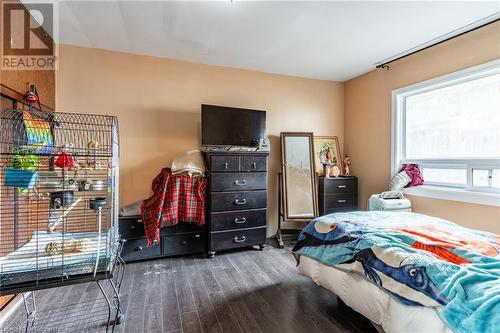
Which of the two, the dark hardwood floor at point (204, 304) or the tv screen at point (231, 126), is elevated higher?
the tv screen at point (231, 126)

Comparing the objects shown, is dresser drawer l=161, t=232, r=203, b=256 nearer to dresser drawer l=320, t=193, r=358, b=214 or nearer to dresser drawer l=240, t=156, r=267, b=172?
dresser drawer l=240, t=156, r=267, b=172

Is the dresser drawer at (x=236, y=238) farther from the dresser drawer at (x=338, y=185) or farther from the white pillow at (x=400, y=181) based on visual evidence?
the white pillow at (x=400, y=181)

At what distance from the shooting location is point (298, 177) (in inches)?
138

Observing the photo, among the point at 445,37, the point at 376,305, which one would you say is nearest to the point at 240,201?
the point at 376,305

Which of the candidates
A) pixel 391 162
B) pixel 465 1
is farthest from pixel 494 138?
pixel 465 1

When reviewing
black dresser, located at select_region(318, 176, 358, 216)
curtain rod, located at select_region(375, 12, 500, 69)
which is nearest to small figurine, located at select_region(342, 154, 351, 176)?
black dresser, located at select_region(318, 176, 358, 216)

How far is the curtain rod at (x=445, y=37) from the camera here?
7.27 feet

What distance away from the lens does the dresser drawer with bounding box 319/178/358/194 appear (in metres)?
3.48

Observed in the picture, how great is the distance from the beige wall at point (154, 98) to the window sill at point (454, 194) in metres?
1.87

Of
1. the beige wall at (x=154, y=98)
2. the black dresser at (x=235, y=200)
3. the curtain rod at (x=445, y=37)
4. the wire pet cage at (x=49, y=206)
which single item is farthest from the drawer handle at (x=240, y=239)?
the curtain rod at (x=445, y=37)

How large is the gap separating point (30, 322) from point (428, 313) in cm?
246

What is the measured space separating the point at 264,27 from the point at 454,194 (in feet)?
8.79

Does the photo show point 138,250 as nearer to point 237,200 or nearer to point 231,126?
point 237,200

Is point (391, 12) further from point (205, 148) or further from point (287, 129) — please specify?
point (205, 148)
